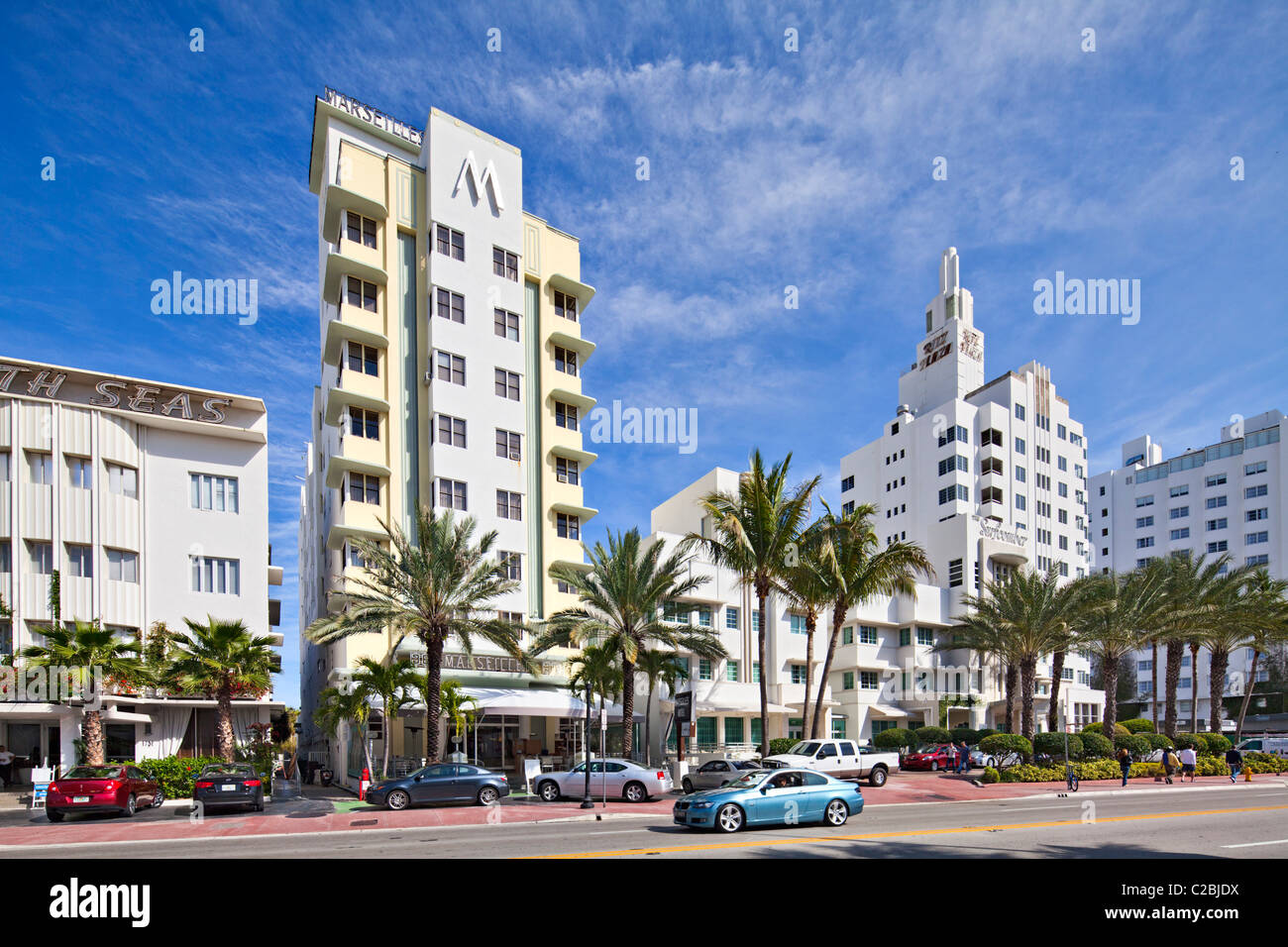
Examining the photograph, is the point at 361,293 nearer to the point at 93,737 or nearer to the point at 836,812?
the point at 93,737

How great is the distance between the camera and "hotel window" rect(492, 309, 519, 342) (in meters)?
44.8

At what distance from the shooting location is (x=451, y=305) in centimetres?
4338

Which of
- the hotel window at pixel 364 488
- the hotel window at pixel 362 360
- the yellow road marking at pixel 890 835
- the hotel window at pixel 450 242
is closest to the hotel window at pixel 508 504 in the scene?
the hotel window at pixel 364 488

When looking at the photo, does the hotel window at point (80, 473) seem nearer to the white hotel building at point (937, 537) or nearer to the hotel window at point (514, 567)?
the hotel window at point (514, 567)

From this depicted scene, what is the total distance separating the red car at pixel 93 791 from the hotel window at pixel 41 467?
15.2 metres

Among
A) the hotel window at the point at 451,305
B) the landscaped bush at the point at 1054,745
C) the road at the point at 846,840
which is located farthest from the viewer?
the hotel window at the point at 451,305

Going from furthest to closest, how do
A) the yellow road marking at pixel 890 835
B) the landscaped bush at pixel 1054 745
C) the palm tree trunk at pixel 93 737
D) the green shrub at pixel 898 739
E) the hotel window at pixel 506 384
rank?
the green shrub at pixel 898 739
the hotel window at pixel 506 384
the landscaped bush at pixel 1054 745
the palm tree trunk at pixel 93 737
the yellow road marking at pixel 890 835

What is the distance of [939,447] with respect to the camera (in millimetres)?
70812

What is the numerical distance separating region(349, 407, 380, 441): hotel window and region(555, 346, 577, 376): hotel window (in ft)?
A: 34.6

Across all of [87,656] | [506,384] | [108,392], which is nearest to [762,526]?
[506,384]

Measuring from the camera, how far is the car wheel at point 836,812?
1988 centimetres

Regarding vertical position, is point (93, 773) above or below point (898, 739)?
above

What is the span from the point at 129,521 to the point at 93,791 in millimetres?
15352
